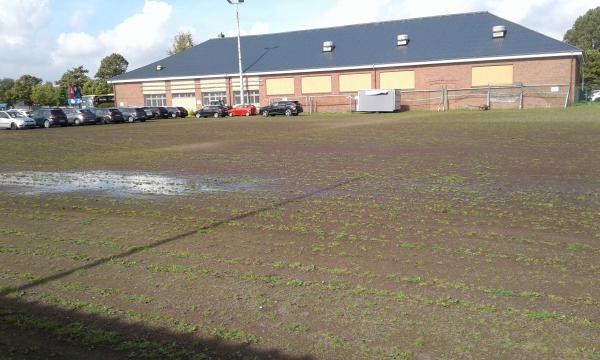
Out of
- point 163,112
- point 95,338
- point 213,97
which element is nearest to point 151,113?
point 163,112

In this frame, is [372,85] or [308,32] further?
[308,32]

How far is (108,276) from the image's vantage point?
559 cm

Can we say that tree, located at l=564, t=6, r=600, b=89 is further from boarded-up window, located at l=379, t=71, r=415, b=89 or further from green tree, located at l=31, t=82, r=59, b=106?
green tree, located at l=31, t=82, r=59, b=106

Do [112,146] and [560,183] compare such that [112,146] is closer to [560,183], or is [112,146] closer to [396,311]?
[560,183]

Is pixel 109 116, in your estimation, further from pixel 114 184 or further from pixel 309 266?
pixel 309 266

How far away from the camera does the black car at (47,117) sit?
43062 mm

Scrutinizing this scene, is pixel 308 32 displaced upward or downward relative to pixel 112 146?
upward

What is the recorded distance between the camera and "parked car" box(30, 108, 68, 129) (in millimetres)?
43062

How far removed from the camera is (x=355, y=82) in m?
54.2

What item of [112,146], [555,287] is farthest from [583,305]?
[112,146]

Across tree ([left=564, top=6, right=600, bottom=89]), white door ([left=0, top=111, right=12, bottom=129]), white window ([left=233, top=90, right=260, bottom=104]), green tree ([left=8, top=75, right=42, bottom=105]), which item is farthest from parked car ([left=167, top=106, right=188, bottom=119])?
tree ([left=564, top=6, right=600, bottom=89])

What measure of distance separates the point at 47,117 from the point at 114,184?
1429 inches

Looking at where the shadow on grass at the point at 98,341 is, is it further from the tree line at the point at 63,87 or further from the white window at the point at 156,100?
the tree line at the point at 63,87

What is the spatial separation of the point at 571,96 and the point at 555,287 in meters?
47.7
